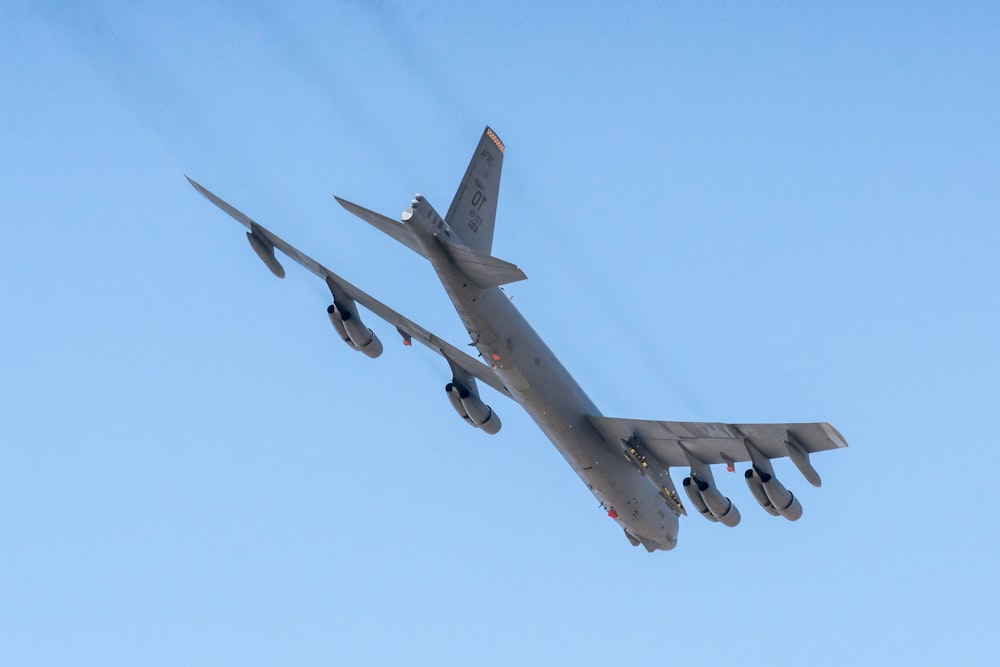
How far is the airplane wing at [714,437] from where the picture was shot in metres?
29.8

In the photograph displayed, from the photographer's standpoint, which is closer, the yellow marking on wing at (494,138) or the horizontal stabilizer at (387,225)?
the horizontal stabilizer at (387,225)

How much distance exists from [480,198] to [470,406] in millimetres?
6688

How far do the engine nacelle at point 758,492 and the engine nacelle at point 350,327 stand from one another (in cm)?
1002

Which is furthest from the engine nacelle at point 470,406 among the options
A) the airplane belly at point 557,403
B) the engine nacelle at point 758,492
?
the engine nacelle at point 758,492

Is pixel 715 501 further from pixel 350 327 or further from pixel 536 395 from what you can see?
pixel 350 327

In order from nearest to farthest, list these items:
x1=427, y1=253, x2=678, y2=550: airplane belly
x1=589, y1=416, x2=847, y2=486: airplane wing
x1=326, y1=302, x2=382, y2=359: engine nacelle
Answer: x1=427, y1=253, x2=678, y2=550: airplane belly
x1=589, y1=416, x2=847, y2=486: airplane wing
x1=326, y1=302, x2=382, y2=359: engine nacelle

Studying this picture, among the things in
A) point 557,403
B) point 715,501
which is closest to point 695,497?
Result: point 715,501

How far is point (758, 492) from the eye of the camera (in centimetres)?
3191

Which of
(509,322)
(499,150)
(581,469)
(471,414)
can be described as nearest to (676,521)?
(581,469)

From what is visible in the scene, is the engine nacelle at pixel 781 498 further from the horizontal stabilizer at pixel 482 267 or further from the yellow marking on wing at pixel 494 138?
the yellow marking on wing at pixel 494 138

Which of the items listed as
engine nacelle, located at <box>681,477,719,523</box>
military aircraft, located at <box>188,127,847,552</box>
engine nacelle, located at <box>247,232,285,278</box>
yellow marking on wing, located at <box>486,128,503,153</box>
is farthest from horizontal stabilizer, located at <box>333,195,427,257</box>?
engine nacelle, located at <box>681,477,719,523</box>

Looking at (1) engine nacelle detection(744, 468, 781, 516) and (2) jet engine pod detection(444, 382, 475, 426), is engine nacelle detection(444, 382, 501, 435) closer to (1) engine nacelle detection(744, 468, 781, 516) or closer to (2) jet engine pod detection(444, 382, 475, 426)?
(2) jet engine pod detection(444, 382, 475, 426)

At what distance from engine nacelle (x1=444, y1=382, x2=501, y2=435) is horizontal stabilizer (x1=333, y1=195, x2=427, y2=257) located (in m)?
6.81

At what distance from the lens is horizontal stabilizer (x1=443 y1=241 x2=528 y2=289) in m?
26.7
